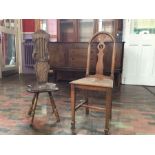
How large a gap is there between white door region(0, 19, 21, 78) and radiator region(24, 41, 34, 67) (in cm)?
25

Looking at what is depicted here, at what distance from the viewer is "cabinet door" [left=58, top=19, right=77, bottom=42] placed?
14.8ft

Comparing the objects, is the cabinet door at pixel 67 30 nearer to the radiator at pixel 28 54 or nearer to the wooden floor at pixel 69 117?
the radiator at pixel 28 54

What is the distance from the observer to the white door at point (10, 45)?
5.07 m

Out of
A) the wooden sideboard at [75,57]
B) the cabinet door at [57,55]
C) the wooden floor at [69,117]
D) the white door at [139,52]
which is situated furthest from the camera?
the cabinet door at [57,55]

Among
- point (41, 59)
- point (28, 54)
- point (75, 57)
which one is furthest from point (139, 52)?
point (28, 54)

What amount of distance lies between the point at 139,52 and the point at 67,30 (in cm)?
181

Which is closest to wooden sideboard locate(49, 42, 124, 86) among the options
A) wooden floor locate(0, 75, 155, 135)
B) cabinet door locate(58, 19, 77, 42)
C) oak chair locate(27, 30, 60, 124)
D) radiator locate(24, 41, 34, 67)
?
cabinet door locate(58, 19, 77, 42)

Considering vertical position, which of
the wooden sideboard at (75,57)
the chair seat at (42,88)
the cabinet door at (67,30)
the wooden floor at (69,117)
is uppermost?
the cabinet door at (67,30)

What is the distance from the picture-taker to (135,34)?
4.03 m

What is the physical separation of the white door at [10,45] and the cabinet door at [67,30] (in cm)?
162

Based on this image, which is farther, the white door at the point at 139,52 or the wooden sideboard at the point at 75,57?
the white door at the point at 139,52

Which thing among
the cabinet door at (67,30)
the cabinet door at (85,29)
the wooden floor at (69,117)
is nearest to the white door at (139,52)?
the cabinet door at (85,29)

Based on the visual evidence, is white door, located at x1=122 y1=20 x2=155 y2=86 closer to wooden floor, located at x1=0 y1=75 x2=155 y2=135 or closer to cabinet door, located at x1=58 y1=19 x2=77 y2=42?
wooden floor, located at x1=0 y1=75 x2=155 y2=135
